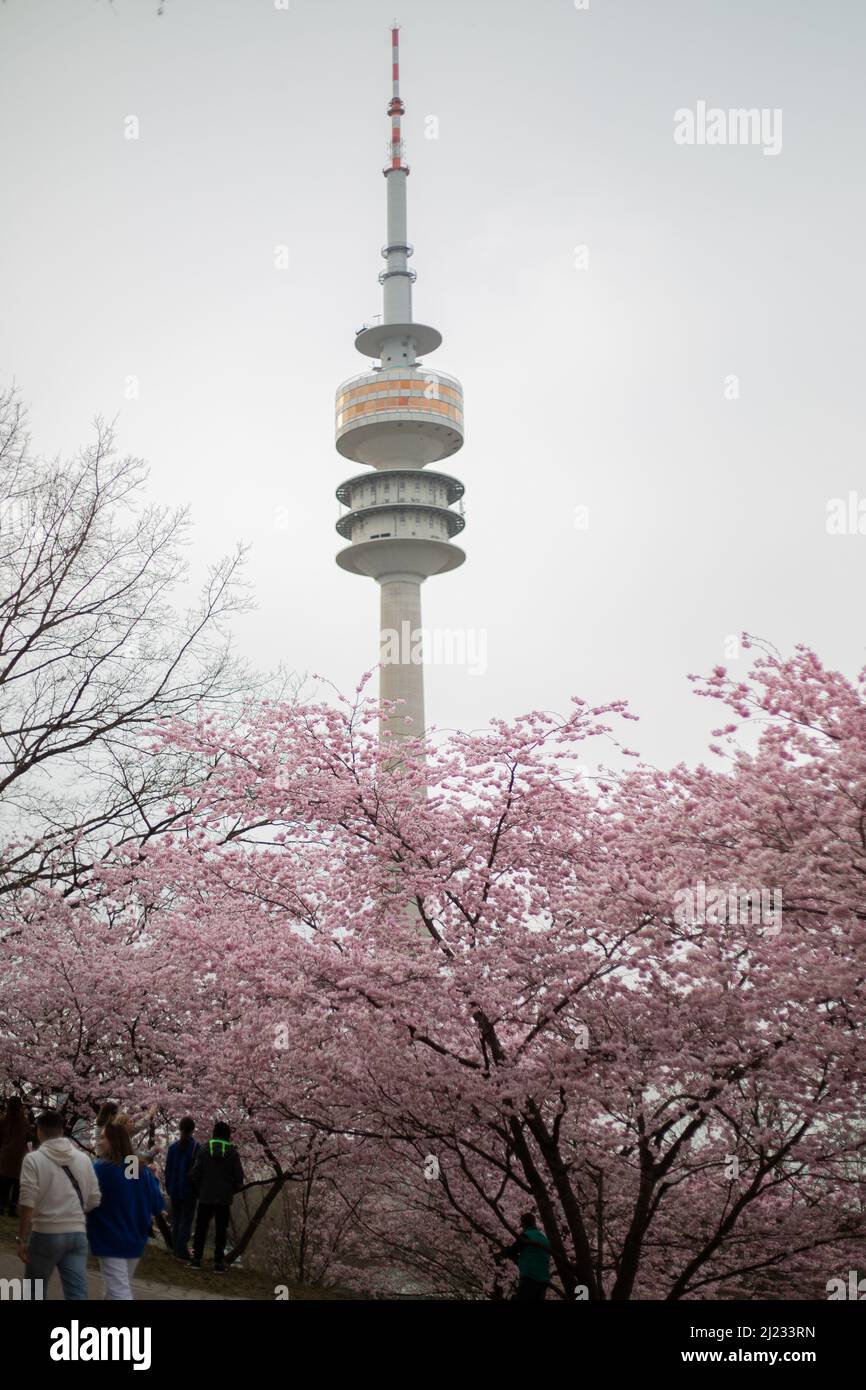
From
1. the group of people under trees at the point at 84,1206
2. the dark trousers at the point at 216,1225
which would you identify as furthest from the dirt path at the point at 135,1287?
the group of people under trees at the point at 84,1206

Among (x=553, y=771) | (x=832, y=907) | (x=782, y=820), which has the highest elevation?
(x=553, y=771)

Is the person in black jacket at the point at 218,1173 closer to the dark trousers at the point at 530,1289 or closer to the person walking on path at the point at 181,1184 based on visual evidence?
the person walking on path at the point at 181,1184

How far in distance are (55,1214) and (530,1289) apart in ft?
15.4

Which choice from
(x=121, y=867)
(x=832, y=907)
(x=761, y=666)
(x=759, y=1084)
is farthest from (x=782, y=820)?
(x=121, y=867)

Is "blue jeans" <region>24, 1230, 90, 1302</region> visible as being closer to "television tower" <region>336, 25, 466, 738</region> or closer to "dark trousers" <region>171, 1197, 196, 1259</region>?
"dark trousers" <region>171, 1197, 196, 1259</region>

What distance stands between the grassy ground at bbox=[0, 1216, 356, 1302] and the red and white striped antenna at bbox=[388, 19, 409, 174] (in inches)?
2517

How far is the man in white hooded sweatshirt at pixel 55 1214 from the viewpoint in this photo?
25.0 ft

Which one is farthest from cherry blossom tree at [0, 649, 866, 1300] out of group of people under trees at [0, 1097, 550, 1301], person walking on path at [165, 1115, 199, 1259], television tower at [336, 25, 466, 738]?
television tower at [336, 25, 466, 738]

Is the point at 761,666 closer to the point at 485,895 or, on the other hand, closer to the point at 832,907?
the point at 832,907

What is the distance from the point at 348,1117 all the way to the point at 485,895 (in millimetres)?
2947

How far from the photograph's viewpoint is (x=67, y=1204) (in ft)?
25.2
